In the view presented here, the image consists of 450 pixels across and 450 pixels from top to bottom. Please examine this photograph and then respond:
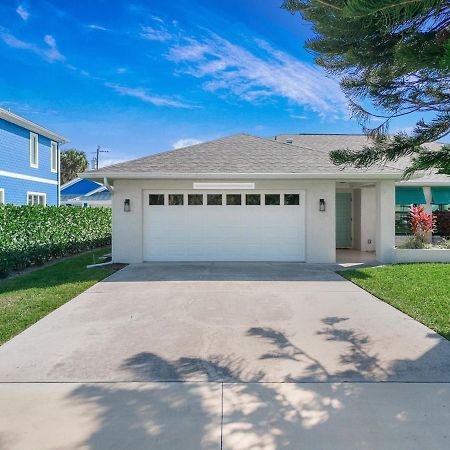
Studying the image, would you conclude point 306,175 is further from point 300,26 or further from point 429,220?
point 300,26

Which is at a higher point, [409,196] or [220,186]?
[220,186]

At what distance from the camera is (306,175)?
36.7ft

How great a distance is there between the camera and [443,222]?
51.5ft

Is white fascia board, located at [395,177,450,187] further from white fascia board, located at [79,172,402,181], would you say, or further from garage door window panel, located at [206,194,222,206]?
garage door window panel, located at [206,194,222,206]

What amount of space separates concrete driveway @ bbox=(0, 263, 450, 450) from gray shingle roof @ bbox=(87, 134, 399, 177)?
17.5 feet

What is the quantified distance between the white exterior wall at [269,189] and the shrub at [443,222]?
6.87 m

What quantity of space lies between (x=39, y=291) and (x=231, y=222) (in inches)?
239

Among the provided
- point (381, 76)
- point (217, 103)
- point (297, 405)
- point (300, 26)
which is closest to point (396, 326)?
point (297, 405)

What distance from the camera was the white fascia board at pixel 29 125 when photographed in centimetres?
1689

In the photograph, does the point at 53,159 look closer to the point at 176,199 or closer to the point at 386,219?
the point at 176,199

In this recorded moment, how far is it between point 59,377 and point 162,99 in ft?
46.5

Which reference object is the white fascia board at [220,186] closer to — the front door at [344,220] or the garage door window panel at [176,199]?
the garage door window panel at [176,199]

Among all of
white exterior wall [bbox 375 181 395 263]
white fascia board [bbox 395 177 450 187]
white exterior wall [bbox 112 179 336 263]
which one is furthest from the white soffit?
white fascia board [bbox 395 177 450 187]

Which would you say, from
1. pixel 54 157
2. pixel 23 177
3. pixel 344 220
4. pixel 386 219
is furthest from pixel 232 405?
pixel 54 157
